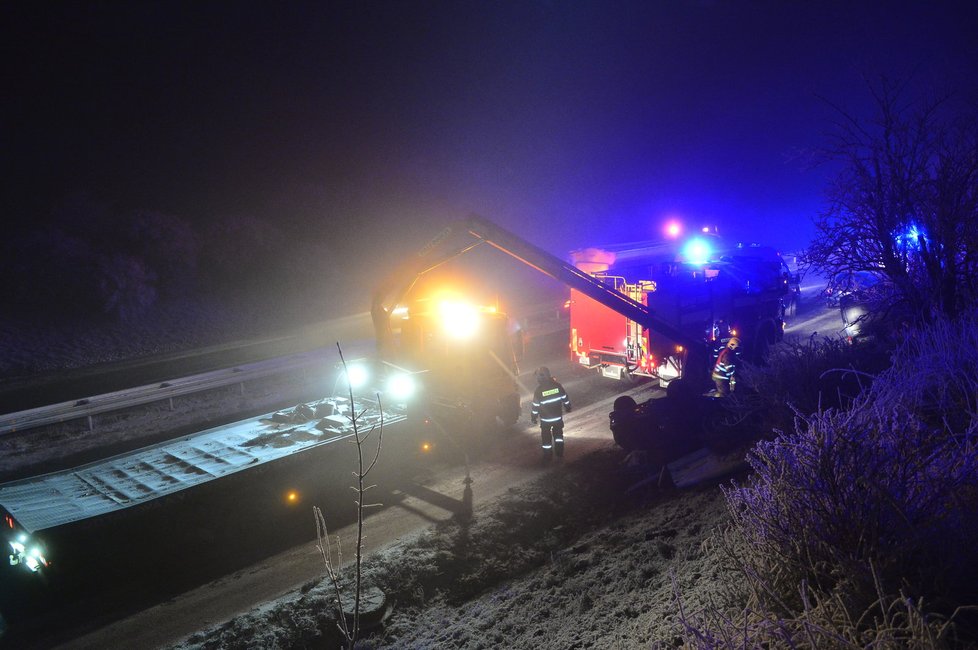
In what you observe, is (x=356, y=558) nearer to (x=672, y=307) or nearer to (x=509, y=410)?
(x=509, y=410)

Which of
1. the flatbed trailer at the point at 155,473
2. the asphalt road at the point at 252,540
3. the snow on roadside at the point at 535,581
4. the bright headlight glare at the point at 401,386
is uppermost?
the bright headlight glare at the point at 401,386

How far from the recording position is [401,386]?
1002 cm

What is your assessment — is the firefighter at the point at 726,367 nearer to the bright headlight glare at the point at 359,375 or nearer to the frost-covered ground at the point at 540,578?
the frost-covered ground at the point at 540,578

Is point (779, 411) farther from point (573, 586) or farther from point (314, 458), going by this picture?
point (314, 458)

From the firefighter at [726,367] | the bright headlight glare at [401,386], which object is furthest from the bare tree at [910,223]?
the bright headlight glare at [401,386]

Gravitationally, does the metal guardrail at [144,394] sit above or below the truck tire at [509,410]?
above

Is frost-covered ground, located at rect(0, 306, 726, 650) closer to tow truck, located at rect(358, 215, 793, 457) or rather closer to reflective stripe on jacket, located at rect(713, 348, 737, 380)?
tow truck, located at rect(358, 215, 793, 457)

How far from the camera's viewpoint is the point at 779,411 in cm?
829

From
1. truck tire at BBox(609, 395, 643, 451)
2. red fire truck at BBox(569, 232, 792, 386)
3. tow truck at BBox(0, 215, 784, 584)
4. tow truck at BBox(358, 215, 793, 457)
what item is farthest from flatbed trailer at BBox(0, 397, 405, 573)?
red fire truck at BBox(569, 232, 792, 386)

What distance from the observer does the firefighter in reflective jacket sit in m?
9.30

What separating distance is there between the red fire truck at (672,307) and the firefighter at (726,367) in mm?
379

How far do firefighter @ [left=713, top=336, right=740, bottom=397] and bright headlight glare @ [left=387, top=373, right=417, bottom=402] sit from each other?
5.73 m

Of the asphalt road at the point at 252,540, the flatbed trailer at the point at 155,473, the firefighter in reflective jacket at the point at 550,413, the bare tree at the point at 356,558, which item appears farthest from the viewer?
the firefighter in reflective jacket at the point at 550,413

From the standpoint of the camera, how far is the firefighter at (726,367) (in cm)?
1053
